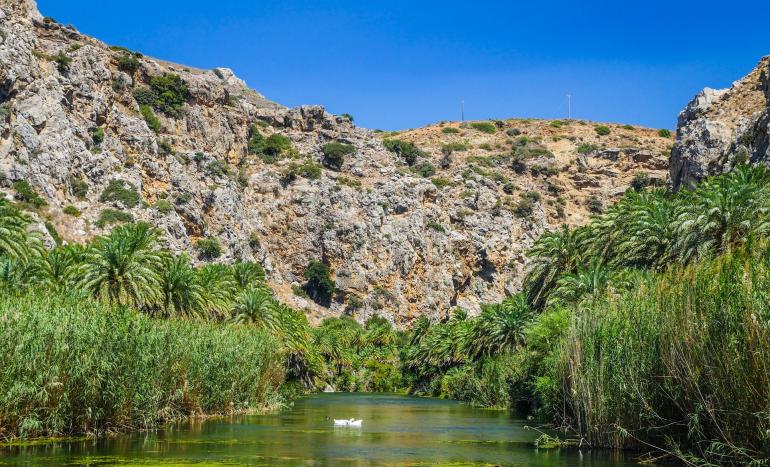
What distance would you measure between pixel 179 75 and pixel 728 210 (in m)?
101

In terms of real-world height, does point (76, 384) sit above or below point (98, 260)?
below

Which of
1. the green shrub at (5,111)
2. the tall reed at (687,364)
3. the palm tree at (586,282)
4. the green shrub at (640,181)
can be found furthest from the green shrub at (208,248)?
the tall reed at (687,364)

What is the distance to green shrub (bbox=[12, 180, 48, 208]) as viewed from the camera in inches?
3428

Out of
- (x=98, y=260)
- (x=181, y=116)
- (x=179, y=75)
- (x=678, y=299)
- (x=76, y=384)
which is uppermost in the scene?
(x=179, y=75)

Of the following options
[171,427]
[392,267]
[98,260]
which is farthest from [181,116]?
[171,427]

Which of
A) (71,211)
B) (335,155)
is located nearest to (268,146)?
(335,155)

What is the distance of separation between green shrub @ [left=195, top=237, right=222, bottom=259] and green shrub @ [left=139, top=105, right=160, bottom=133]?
2040 centimetres

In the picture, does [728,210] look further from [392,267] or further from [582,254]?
[392,267]

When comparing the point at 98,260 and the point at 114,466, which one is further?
the point at 98,260

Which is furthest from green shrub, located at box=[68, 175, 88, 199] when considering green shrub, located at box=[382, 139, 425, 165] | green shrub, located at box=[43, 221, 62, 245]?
green shrub, located at box=[382, 139, 425, 165]

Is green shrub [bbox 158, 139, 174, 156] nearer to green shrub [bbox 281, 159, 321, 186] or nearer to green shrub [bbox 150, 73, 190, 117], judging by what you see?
green shrub [bbox 150, 73, 190, 117]

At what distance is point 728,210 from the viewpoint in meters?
43.4

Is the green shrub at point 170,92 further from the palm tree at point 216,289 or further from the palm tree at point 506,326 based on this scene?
the palm tree at point 506,326

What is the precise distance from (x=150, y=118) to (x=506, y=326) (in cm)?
6852
